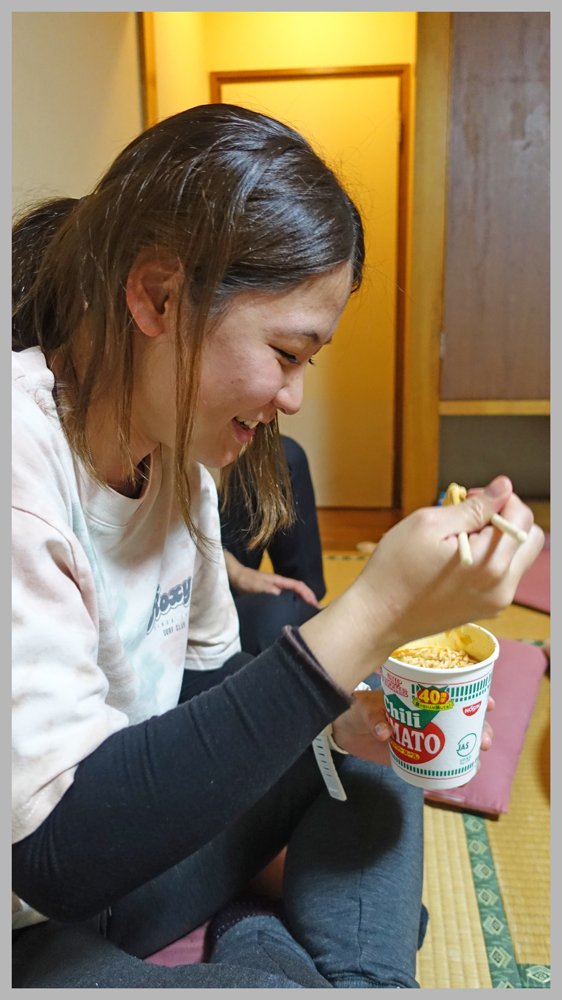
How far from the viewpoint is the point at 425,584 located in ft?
1.62

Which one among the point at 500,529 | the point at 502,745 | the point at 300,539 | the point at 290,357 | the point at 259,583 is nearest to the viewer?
the point at 500,529

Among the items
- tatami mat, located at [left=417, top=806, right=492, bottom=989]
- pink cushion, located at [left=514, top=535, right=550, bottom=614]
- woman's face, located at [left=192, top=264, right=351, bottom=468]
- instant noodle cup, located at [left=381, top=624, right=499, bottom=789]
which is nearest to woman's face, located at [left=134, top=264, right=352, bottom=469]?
woman's face, located at [left=192, top=264, right=351, bottom=468]

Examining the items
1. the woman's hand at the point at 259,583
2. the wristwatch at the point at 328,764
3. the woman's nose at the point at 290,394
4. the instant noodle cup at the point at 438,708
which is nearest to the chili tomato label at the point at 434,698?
the instant noodle cup at the point at 438,708

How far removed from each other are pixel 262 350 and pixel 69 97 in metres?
0.80

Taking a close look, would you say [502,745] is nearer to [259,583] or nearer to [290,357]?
[259,583]

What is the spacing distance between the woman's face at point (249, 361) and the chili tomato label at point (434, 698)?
0.27m

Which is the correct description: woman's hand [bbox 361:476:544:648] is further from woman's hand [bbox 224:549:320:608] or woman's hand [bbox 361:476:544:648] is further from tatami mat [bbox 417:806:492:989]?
woman's hand [bbox 224:549:320:608]

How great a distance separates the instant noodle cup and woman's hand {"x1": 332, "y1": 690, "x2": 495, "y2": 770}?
0.03 meters

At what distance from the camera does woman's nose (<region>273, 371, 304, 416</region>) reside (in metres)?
0.60

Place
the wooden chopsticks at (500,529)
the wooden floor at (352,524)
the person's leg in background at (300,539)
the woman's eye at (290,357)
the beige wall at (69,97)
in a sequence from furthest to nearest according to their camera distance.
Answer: the wooden floor at (352,524)
the person's leg in background at (300,539)
the beige wall at (69,97)
the woman's eye at (290,357)
the wooden chopsticks at (500,529)

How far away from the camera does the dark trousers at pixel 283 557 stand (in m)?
1.12

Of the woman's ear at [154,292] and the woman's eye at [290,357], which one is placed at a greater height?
the woman's ear at [154,292]

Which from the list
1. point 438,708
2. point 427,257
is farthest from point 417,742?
point 427,257

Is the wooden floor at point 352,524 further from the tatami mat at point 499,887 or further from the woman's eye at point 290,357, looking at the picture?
the woman's eye at point 290,357
